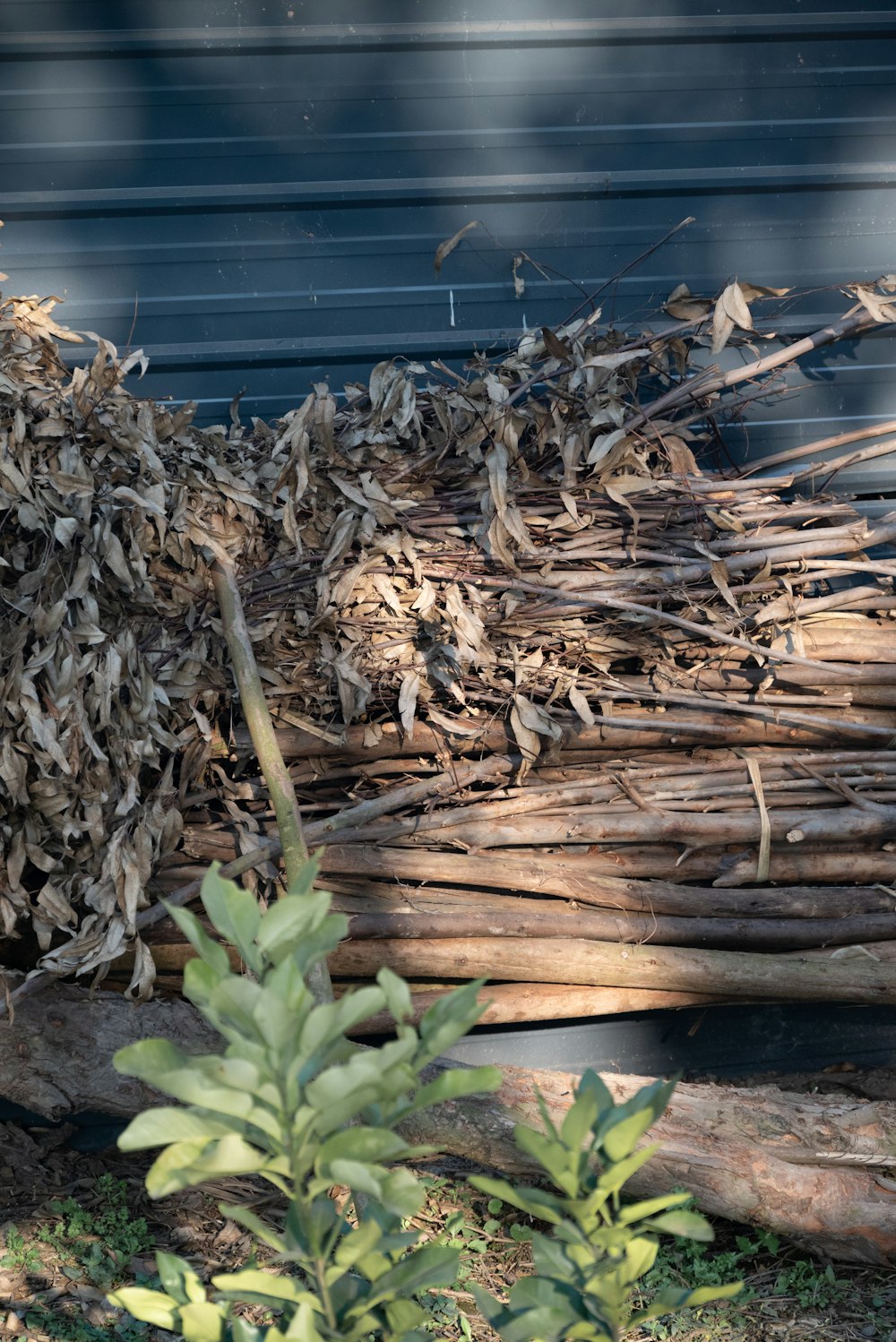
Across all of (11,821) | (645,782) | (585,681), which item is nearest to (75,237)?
(11,821)

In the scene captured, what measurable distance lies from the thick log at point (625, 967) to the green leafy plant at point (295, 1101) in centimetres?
158

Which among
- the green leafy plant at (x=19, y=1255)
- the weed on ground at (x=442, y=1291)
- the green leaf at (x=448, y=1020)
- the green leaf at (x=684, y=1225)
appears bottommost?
the weed on ground at (x=442, y=1291)

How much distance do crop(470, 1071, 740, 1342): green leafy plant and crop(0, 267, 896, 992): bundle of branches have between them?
1596mm

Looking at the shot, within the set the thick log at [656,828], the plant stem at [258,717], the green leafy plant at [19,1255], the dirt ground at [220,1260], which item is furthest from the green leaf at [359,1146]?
the green leafy plant at [19,1255]

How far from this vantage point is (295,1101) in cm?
84

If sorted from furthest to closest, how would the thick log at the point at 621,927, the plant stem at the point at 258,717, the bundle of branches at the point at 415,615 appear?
the thick log at the point at 621,927 < the bundle of branches at the point at 415,615 < the plant stem at the point at 258,717

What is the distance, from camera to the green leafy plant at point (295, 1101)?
0.83m

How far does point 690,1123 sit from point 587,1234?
1453 millimetres

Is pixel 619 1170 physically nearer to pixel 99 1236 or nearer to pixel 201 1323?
pixel 201 1323

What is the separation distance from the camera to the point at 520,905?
2629 mm

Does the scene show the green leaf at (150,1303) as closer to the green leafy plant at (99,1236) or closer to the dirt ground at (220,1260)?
the dirt ground at (220,1260)

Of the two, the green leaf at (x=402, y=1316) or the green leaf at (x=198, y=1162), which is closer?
the green leaf at (x=198, y=1162)

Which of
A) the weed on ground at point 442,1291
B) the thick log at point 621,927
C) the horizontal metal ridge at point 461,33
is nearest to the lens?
the weed on ground at point 442,1291

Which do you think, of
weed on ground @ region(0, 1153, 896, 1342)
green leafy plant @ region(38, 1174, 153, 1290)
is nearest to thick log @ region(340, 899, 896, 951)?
weed on ground @ region(0, 1153, 896, 1342)
